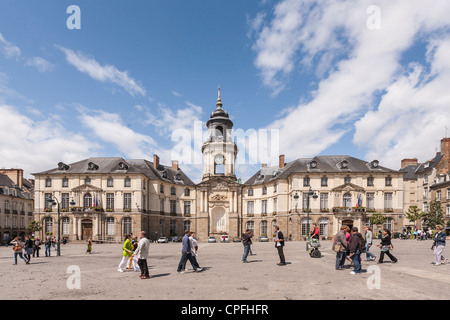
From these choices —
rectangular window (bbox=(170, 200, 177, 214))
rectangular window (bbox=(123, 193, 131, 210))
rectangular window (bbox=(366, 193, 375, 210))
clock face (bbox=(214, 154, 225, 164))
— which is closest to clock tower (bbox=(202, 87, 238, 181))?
clock face (bbox=(214, 154, 225, 164))

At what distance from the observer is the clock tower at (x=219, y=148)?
176 feet

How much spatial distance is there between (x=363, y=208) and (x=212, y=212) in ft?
85.5

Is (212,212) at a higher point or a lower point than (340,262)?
lower

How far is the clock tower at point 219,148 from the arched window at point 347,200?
20.1 metres

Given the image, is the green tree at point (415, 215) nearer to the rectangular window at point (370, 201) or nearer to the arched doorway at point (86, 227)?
the rectangular window at point (370, 201)

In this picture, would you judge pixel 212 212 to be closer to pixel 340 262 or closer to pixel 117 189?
pixel 117 189

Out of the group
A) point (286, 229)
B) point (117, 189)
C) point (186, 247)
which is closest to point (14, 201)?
point (117, 189)

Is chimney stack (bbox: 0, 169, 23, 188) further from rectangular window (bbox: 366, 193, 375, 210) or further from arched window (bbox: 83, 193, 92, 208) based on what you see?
rectangular window (bbox: 366, 193, 375, 210)

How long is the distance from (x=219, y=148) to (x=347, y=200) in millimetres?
24581

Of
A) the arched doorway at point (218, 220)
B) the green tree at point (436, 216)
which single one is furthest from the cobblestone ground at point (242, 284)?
the arched doorway at point (218, 220)

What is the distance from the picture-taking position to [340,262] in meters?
12.1

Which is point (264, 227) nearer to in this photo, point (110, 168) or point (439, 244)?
point (110, 168)

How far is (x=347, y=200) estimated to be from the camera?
4409cm

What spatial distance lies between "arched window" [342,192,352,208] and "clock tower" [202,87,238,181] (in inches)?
790
